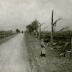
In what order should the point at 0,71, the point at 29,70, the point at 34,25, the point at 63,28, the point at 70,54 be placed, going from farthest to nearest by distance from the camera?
the point at 34,25
the point at 63,28
the point at 70,54
the point at 29,70
the point at 0,71

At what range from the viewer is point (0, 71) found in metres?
9.76

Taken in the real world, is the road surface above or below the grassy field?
above

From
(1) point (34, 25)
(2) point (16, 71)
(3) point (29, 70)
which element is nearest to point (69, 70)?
(3) point (29, 70)

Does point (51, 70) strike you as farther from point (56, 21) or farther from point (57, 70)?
point (56, 21)

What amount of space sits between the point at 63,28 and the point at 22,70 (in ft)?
64.7

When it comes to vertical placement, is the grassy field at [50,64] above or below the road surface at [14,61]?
below

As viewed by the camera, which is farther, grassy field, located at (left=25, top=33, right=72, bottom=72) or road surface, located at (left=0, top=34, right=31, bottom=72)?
grassy field, located at (left=25, top=33, right=72, bottom=72)

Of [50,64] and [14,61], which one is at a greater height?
[14,61]

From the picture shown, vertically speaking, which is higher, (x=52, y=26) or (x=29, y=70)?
(x=52, y=26)

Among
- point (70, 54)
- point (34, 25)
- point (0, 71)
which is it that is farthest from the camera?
point (34, 25)

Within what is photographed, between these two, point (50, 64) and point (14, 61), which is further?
point (14, 61)

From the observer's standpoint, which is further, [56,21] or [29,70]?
[56,21]

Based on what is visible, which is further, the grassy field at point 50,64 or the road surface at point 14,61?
the grassy field at point 50,64

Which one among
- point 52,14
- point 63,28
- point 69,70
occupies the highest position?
point 52,14
